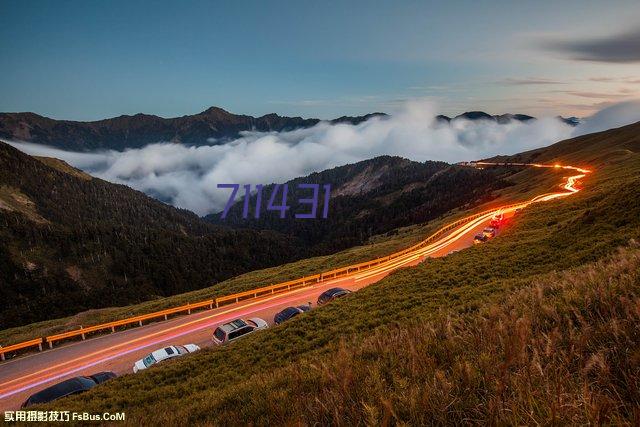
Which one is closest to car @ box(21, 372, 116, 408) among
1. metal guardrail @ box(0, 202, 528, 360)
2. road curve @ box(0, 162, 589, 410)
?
road curve @ box(0, 162, 589, 410)

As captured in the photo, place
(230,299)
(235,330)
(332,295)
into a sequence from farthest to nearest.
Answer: (230,299), (332,295), (235,330)

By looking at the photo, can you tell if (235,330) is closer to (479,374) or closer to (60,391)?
(60,391)

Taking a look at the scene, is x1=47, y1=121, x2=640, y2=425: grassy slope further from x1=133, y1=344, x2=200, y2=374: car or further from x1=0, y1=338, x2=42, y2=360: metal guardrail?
x1=0, y1=338, x2=42, y2=360: metal guardrail

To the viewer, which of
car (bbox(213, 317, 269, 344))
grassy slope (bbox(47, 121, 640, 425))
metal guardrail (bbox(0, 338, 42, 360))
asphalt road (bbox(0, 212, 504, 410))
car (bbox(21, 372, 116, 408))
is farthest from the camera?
metal guardrail (bbox(0, 338, 42, 360))

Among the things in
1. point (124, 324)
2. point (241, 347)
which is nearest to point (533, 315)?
point (241, 347)

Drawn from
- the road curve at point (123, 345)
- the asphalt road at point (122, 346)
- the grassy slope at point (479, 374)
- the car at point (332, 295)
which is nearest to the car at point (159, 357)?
the asphalt road at point (122, 346)

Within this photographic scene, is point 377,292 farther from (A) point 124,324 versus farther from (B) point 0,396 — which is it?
(A) point 124,324

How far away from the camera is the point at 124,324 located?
31734 mm

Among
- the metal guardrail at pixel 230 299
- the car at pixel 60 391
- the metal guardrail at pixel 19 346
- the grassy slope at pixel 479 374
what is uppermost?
the grassy slope at pixel 479 374

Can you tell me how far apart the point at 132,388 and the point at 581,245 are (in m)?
21.7

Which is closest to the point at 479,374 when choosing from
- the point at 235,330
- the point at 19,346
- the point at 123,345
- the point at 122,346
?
the point at 235,330

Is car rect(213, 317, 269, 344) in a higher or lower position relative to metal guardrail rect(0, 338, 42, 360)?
higher

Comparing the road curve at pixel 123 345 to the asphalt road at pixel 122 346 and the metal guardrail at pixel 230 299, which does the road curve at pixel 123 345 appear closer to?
the asphalt road at pixel 122 346

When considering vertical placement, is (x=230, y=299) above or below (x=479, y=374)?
below
